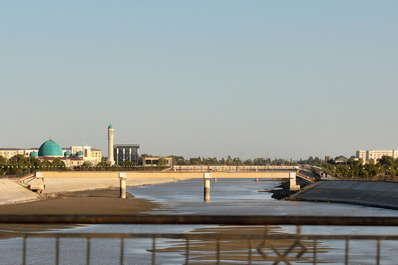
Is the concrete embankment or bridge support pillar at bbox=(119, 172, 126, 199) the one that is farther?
bridge support pillar at bbox=(119, 172, 126, 199)

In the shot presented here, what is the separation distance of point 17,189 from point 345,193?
152 ft

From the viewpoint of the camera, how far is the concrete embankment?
8506cm

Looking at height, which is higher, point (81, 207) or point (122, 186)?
point (122, 186)

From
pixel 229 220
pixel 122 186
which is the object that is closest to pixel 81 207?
pixel 122 186

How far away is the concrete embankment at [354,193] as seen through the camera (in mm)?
85062

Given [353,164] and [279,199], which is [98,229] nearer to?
[279,199]

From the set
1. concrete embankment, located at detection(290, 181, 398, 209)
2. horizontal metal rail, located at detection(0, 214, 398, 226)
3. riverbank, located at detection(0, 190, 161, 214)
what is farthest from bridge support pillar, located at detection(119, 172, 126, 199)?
horizontal metal rail, located at detection(0, 214, 398, 226)

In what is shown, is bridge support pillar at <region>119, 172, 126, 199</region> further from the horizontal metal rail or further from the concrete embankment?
the horizontal metal rail

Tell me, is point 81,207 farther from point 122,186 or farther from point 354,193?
point 354,193

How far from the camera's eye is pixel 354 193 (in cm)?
9612

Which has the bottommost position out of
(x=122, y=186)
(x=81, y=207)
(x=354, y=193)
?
(x=81, y=207)

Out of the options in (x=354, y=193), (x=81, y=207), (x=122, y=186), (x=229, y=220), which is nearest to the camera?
(x=229, y=220)

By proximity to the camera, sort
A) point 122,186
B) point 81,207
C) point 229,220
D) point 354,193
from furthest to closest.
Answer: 1. point 122,186
2. point 354,193
3. point 81,207
4. point 229,220

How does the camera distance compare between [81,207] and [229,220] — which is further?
Result: [81,207]
